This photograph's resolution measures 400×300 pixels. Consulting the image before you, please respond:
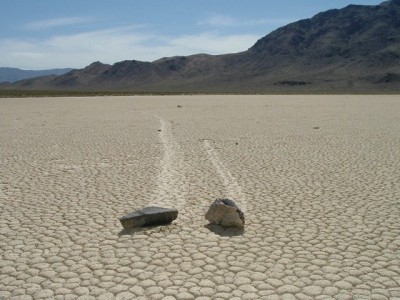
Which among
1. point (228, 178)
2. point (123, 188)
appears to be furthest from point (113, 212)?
point (228, 178)

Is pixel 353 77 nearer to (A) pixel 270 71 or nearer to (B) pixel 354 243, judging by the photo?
(A) pixel 270 71

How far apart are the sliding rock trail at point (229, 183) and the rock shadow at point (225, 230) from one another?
0.96 metres

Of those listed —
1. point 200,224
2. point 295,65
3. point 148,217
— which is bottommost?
point 200,224

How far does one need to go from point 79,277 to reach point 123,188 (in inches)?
152

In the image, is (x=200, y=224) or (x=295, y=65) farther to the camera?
(x=295, y=65)

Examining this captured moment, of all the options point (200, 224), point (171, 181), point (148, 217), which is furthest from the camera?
point (171, 181)

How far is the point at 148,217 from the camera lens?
629 cm

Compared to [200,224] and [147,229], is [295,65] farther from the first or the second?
[147,229]

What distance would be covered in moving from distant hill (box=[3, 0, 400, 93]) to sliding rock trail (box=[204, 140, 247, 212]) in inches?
3348

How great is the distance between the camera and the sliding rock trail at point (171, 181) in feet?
25.2

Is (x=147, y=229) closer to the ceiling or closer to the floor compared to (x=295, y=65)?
closer to the floor

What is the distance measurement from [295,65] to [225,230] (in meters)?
136

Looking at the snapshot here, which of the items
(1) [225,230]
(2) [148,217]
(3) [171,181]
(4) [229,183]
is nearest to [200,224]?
(1) [225,230]

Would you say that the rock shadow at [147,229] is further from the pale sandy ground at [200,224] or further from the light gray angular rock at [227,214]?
the light gray angular rock at [227,214]
